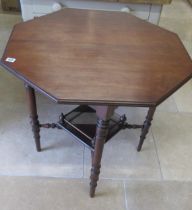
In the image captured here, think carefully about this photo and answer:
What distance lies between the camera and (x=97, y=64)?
3.22 feet

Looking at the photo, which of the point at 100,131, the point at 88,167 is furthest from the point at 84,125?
the point at 100,131

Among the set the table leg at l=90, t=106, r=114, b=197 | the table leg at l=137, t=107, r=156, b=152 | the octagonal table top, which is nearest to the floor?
the table leg at l=137, t=107, r=156, b=152

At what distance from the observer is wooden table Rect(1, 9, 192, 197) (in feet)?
2.81

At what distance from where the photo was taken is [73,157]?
56.4 inches

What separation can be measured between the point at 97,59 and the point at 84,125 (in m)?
0.43

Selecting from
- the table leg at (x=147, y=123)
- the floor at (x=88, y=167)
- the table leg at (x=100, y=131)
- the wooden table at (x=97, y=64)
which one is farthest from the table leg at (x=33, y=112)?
the table leg at (x=147, y=123)

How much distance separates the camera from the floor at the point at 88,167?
1244 millimetres

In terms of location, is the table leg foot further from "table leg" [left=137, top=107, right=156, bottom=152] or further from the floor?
"table leg" [left=137, top=107, right=156, bottom=152]

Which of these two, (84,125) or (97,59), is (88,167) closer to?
(84,125)

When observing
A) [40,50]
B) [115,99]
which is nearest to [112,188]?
[115,99]

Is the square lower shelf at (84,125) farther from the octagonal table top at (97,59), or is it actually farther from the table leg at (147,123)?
the octagonal table top at (97,59)

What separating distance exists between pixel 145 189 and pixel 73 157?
439mm

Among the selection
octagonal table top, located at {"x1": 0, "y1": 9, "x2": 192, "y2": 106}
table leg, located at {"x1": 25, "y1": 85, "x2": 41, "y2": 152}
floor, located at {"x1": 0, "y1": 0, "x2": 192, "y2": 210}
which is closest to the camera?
octagonal table top, located at {"x1": 0, "y1": 9, "x2": 192, "y2": 106}

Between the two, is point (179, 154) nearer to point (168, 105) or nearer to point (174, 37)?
point (168, 105)
